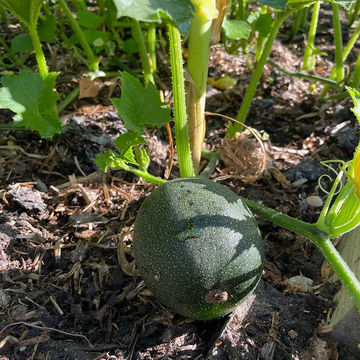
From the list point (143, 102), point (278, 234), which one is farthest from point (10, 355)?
point (278, 234)

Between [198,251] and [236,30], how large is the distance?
100 centimetres

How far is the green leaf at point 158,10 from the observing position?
94cm

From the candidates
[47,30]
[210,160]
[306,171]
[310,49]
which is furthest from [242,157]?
[47,30]

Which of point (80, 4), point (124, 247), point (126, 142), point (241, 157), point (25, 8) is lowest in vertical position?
point (124, 247)

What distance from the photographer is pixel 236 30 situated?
5.88 ft

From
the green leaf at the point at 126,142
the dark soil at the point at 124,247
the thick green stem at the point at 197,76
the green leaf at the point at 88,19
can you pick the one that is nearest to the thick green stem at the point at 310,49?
the dark soil at the point at 124,247

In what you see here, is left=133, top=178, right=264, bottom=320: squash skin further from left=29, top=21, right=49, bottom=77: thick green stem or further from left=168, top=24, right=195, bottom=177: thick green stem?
left=29, top=21, right=49, bottom=77: thick green stem

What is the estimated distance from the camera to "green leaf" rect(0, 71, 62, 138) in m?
1.55

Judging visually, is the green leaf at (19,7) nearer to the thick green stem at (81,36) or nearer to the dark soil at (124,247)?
the thick green stem at (81,36)

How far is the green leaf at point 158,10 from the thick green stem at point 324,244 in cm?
75

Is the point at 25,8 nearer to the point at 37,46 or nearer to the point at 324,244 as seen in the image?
the point at 37,46

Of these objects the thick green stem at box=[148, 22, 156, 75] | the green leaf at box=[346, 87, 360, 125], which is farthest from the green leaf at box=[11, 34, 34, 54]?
the green leaf at box=[346, 87, 360, 125]

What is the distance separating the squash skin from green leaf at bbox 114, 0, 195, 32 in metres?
0.55

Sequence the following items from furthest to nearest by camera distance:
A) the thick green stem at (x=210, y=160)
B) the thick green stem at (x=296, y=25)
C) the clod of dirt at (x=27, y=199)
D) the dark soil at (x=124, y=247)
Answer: the thick green stem at (x=296, y=25) → the thick green stem at (x=210, y=160) → the clod of dirt at (x=27, y=199) → the dark soil at (x=124, y=247)
